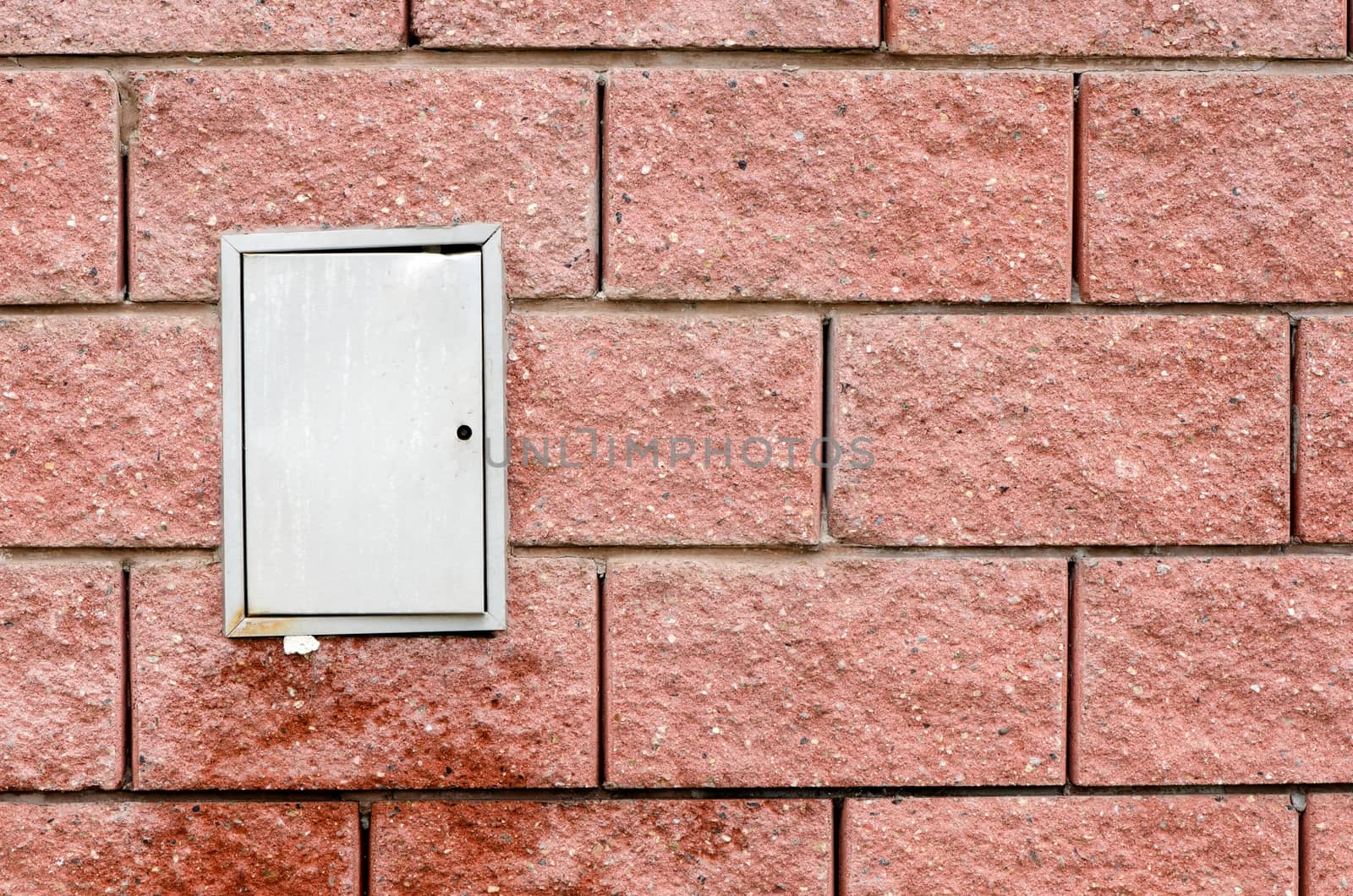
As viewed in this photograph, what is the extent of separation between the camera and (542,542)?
170cm

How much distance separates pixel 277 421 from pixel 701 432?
0.76 meters

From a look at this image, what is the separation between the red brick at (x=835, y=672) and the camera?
5.60ft

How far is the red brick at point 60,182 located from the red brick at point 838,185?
35.4 inches

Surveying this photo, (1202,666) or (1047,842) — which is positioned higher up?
(1202,666)

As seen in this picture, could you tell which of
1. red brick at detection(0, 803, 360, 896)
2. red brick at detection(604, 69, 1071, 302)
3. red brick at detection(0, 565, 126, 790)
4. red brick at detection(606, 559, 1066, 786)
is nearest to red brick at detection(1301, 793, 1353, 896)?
red brick at detection(606, 559, 1066, 786)

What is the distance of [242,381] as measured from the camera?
5.49 feet

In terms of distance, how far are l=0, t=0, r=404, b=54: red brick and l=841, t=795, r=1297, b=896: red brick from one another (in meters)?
1.69

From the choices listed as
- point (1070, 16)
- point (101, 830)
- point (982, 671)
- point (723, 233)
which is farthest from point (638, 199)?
point (101, 830)

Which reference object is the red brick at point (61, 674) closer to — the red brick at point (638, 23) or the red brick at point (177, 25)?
the red brick at point (177, 25)

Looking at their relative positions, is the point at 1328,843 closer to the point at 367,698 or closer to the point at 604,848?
the point at 604,848

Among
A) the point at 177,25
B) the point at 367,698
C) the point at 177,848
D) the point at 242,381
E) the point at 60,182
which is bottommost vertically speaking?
the point at 177,848

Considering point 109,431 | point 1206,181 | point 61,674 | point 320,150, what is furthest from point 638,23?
point 61,674

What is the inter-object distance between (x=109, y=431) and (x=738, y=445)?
3.70 ft

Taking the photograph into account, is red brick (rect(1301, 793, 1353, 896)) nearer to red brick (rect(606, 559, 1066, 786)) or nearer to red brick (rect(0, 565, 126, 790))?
red brick (rect(606, 559, 1066, 786))
